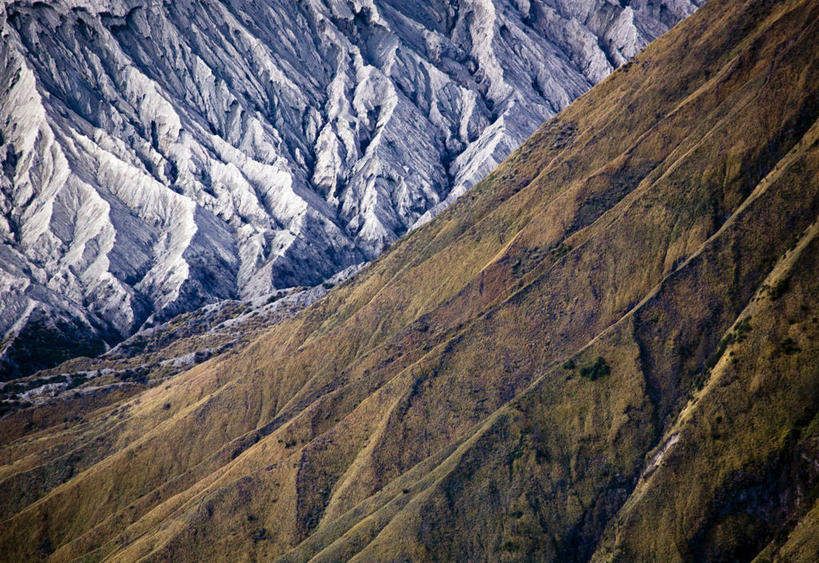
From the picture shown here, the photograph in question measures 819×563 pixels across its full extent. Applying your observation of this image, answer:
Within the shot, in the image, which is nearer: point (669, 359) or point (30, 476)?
point (669, 359)

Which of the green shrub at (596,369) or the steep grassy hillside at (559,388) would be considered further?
the green shrub at (596,369)

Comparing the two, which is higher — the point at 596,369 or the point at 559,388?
the point at 559,388

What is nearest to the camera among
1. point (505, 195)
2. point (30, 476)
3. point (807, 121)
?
point (807, 121)

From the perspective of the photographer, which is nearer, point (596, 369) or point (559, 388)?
point (596, 369)

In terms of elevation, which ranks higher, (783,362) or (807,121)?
(807,121)

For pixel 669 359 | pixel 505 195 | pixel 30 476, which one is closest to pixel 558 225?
pixel 505 195

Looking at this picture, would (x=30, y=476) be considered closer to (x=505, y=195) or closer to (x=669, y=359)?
(x=505, y=195)

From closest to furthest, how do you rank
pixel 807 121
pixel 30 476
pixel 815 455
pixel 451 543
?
pixel 815 455, pixel 451 543, pixel 807 121, pixel 30 476

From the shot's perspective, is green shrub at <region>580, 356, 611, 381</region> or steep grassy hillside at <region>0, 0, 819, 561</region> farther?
green shrub at <region>580, 356, 611, 381</region>
